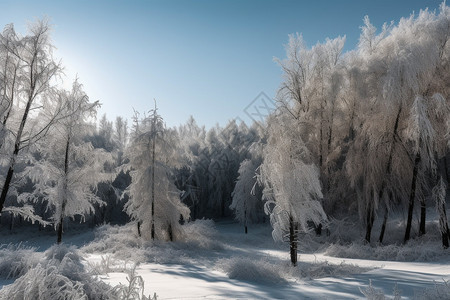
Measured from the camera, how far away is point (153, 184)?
58.9 feet

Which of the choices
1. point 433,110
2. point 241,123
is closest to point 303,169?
point 433,110

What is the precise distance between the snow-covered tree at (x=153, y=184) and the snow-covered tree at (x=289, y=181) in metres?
9.20

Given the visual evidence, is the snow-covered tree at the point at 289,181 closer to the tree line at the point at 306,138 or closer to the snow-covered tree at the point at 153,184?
the tree line at the point at 306,138

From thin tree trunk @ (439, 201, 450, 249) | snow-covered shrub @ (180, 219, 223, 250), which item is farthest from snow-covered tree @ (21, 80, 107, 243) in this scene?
thin tree trunk @ (439, 201, 450, 249)

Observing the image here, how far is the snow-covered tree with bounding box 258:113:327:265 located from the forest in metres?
0.03

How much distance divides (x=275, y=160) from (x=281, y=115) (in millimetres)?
1524

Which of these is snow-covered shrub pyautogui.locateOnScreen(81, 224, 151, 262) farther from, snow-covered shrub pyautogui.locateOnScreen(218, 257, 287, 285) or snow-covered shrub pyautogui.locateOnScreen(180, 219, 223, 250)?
snow-covered shrub pyautogui.locateOnScreen(218, 257, 287, 285)

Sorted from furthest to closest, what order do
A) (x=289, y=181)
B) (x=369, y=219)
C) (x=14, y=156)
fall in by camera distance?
(x=369, y=219)
(x=289, y=181)
(x=14, y=156)

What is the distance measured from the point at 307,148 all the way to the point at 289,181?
633cm

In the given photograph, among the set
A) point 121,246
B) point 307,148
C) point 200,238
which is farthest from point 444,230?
point 121,246

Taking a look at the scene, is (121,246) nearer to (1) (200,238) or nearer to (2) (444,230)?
(1) (200,238)

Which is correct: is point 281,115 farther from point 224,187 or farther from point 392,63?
point 224,187

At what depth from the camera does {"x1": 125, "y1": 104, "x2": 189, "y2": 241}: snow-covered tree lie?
707 inches

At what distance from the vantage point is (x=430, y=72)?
517 inches
